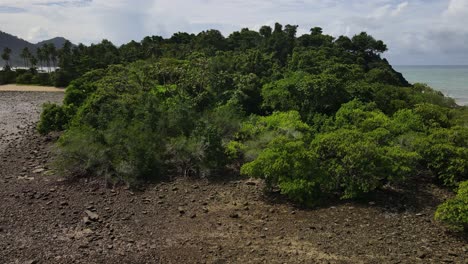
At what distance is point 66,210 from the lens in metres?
15.4

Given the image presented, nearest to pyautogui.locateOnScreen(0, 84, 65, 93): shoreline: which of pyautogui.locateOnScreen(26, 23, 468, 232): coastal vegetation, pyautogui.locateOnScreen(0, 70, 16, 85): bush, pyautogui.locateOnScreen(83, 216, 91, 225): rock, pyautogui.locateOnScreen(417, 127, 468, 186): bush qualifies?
pyautogui.locateOnScreen(0, 70, 16, 85): bush

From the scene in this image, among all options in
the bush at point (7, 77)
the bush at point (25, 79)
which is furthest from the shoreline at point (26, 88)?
the bush at point (7, 77)

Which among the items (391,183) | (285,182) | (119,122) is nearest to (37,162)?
(119,122)

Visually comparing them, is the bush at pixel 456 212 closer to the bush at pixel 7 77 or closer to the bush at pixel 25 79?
the bush at pixel 25 79

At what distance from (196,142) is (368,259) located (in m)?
9.60

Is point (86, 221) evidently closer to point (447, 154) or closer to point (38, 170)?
point (38, 170)

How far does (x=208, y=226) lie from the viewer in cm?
1375

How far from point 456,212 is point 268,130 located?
9.53 meters

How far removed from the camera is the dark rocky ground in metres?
11.8

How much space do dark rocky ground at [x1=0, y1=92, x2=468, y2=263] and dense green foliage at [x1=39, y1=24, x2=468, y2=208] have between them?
0.97 meters

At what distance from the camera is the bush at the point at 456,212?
11884 mm

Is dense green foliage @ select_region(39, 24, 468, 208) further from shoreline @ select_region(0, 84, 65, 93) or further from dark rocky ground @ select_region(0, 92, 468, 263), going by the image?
shoreline @ select_region(0, 84, 65, 93)

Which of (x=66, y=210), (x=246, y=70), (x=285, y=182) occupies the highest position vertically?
(x=246, y=70)

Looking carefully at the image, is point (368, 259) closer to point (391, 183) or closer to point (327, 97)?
point (391, 183)
